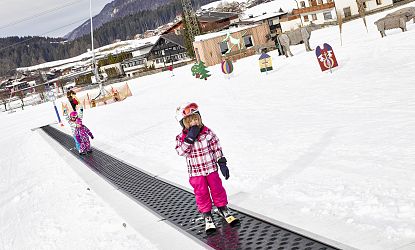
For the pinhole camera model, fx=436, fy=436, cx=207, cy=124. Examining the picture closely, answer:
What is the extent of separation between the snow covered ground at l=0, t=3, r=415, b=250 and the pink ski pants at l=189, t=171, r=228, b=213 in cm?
53

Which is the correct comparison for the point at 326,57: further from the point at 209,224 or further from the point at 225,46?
the point at 225,46

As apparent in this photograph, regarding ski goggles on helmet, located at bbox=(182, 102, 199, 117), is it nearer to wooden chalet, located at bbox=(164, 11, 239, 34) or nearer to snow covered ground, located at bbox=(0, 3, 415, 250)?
snow covered ground, located at bbox=(0, 3, 415, 250)

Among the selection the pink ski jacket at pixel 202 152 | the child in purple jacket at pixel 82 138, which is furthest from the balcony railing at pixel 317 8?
the pink ski jacket at pixel 202 152

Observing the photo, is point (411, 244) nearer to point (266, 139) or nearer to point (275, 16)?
point (266, 139)

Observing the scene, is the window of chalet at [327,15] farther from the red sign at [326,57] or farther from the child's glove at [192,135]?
the child's glove at [192,135]

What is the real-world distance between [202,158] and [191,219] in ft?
3.32

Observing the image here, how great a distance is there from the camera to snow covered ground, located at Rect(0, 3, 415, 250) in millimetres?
4637

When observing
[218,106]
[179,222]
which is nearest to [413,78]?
[218,106]

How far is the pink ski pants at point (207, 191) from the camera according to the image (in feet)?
16.8

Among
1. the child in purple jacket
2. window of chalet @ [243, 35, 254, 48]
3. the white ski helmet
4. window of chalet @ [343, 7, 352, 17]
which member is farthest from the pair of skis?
window of chalet @ [343, 7, 352, 17]

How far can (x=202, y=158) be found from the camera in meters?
5.03

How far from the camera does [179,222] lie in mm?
5574

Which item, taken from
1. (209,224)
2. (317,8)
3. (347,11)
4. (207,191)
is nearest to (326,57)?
(207,191)

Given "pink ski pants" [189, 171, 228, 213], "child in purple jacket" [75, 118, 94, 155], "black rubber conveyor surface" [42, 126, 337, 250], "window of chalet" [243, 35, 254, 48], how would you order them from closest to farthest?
"black rubber conveyor surface" [42, 126, 337, 250] → "pink ski pants" [189, 171, 228, 213] → "child in purple jacket" [75, 118, 94, 155] → "window of chalet" [243, 35, 254, 48]
